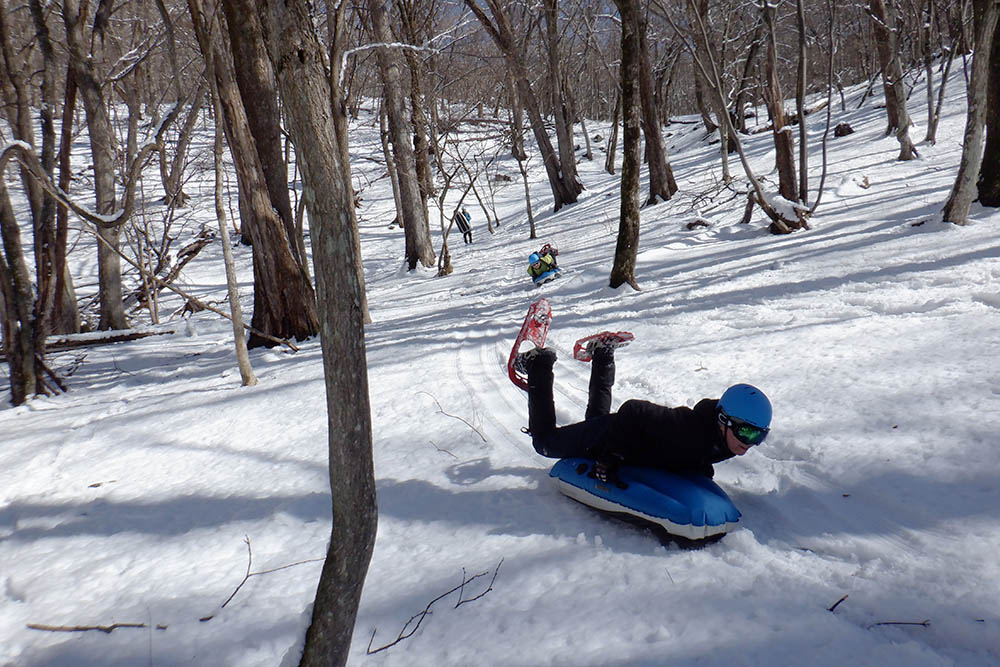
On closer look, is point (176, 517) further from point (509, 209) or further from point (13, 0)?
point (509, 209)

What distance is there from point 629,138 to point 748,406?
562cm

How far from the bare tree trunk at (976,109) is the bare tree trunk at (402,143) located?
32.5ft

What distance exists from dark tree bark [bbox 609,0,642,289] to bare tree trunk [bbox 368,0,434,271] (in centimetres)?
649

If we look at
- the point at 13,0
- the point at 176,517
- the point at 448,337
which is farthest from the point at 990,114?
the point at 13,0

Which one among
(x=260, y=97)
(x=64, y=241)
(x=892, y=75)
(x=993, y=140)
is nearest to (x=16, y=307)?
(x=64, y=241)

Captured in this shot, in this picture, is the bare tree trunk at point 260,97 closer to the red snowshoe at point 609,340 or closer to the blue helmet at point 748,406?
the red snowshoe at point 609,340

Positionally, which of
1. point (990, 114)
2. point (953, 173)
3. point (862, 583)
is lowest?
point (862, 583)

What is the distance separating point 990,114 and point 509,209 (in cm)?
1986

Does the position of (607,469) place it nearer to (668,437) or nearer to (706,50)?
(668,437)

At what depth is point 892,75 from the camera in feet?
46.2

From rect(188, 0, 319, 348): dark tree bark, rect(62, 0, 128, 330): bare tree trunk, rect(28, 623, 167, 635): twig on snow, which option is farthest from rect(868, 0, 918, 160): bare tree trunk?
rect(62, 0, 128, 330): bare tree trunk

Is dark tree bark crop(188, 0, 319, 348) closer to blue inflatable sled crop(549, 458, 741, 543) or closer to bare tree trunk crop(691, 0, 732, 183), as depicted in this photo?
blue inflatable sled crop(549, 458, 741, 543)

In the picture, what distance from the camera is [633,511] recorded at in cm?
324

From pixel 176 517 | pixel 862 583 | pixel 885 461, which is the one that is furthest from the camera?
pixel 176 517
